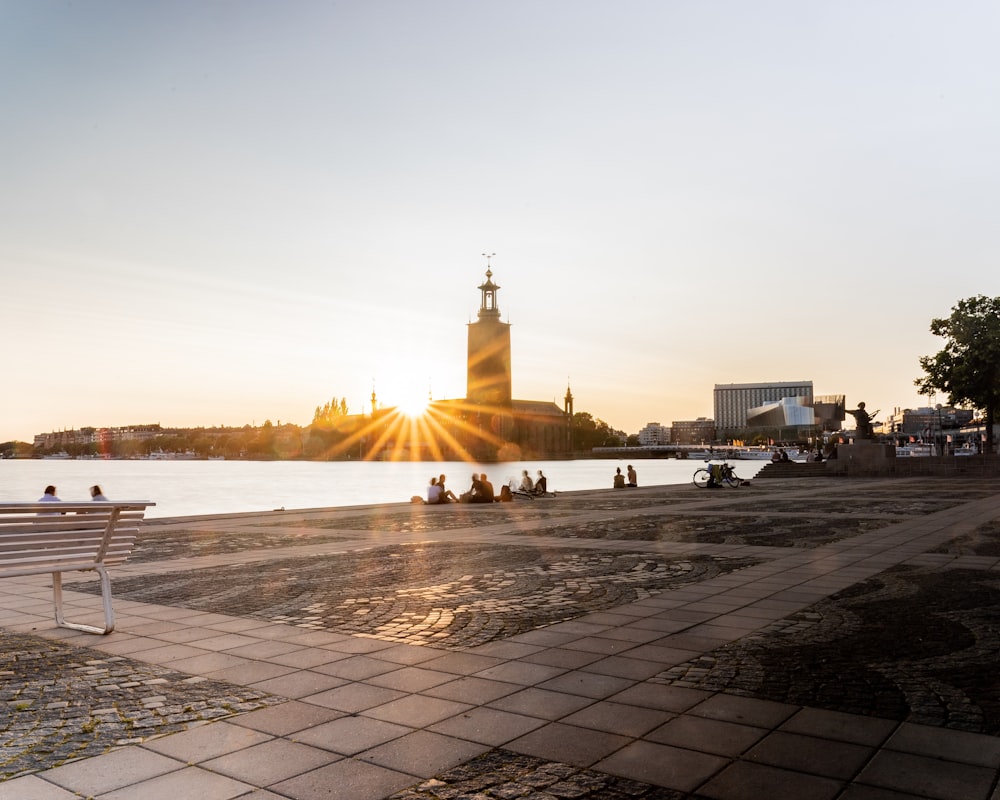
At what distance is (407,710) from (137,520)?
448 cm

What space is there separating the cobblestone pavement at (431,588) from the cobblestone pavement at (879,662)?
6.89 feet

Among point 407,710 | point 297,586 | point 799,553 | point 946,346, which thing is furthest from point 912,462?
point 407,710

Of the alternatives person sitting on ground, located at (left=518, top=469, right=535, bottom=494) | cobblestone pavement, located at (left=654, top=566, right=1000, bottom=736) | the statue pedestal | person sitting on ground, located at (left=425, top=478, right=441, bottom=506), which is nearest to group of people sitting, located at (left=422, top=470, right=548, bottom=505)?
person sitting on ground, located at (left=425, top=478, right=441, bottom=506)

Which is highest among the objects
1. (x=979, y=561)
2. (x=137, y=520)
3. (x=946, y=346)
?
(x=946, y=346)

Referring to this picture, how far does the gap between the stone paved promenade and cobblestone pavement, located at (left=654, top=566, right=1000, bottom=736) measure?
0.03 m

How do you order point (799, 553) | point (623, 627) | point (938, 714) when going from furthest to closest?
point (799, 553)
point (623, 627)
point (938, 714)

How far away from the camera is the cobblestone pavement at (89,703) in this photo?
4.95 meters

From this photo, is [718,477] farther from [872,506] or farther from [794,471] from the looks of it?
[794,471]

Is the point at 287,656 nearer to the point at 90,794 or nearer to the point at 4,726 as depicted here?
the point at 4,726

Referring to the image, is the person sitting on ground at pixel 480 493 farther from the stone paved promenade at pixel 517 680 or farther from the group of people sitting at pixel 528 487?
the stone paved promenade at pixel 517 680

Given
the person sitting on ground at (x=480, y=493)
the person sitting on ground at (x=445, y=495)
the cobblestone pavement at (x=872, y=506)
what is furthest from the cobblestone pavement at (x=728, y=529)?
the person sitting on ground at (x=480, y=493)

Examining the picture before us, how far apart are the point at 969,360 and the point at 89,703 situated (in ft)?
218

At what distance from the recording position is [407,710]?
553 centimetres

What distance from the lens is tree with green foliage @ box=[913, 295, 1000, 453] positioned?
60.3 m
